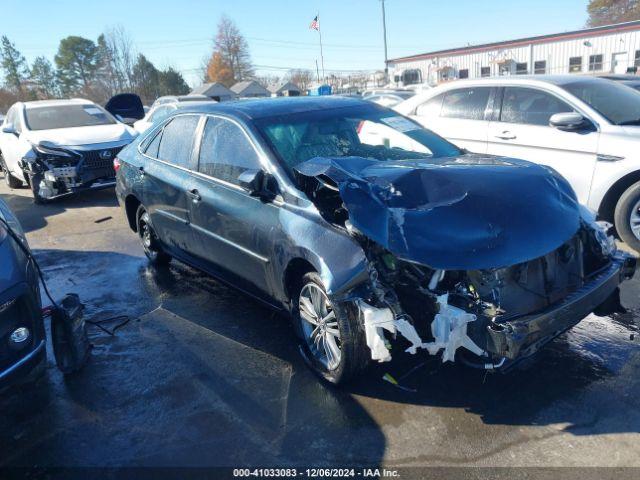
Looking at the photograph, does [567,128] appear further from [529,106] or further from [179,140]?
[179,140]

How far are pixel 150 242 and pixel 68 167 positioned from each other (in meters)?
4.21

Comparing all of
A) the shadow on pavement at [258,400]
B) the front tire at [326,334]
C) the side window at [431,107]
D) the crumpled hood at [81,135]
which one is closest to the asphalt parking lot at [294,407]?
the shadow on pavement at [258,400]

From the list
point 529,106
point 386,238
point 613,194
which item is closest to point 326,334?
point 386,238

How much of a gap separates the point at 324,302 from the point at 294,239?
1.45 ft

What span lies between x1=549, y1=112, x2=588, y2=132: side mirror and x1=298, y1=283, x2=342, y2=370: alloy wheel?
11.8 feet

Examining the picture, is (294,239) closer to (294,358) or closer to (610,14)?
(294,358)

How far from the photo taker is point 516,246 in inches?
106

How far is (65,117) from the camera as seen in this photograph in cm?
1005

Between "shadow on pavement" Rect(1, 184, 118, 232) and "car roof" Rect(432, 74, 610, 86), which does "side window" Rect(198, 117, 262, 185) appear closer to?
"car roof" Rect(432, 74, 610, 86)

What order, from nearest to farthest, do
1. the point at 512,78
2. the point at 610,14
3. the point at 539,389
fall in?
the point at 539,389
the point at 512,78
the point at 610,14

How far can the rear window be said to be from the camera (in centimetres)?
977

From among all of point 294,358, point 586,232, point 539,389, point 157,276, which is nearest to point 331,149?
point 294,358

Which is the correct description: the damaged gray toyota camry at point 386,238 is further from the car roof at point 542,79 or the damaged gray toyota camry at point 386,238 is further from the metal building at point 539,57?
the metal building at point 539,57

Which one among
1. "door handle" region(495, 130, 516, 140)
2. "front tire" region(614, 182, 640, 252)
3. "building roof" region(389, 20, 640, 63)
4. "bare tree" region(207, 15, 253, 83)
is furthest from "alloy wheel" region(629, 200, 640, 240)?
"bare tree" region(207, 15, 253, 83)
